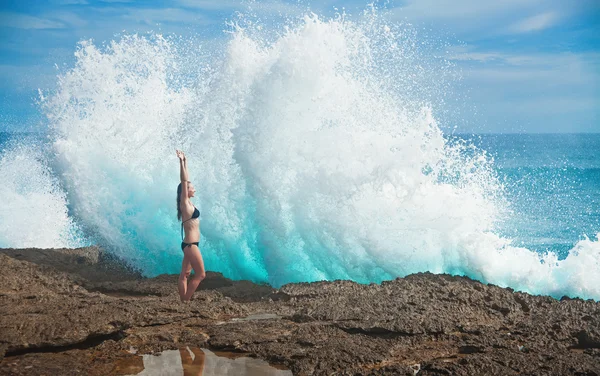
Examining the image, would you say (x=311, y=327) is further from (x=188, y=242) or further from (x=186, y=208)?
(x=186, y=208)

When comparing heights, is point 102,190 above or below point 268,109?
below

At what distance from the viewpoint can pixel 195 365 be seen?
15.0 ft

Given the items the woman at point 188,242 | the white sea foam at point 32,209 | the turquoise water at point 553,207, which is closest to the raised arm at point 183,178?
the woman at point 188,242

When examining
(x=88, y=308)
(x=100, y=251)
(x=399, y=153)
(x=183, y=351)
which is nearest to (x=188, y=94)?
(x=100, y=251)

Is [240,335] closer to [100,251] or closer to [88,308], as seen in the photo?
[88,308]

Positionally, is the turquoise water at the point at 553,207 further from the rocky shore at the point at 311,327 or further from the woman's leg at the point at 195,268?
the woman's leg at the point at 195,268

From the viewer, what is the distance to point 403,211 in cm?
830

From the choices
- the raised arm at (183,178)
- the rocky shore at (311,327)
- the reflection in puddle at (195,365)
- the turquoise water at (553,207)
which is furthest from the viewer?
the turquoise water at (553,207)

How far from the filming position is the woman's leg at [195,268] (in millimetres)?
6461

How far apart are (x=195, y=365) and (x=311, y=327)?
4.15 ft

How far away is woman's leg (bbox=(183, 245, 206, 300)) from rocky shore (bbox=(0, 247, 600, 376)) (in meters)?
0.12

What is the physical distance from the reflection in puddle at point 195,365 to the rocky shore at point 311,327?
0.04 meters

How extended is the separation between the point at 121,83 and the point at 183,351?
705 centimetres

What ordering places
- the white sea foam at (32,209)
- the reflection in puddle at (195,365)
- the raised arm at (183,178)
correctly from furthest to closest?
the white sea foam at (32,209) < the raised arm at (183,178) < the reflection in puddle at (195,365)
